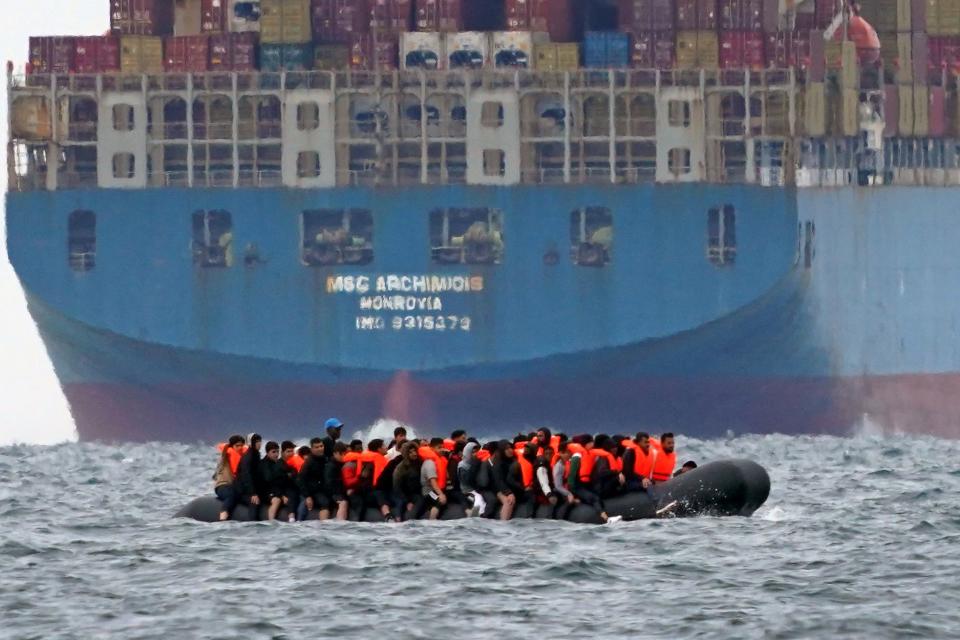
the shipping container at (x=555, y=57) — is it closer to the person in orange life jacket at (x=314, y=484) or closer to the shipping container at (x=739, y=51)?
the shipping container at (x=739, y=51)

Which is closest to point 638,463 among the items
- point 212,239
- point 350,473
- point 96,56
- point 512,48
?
point 350,473

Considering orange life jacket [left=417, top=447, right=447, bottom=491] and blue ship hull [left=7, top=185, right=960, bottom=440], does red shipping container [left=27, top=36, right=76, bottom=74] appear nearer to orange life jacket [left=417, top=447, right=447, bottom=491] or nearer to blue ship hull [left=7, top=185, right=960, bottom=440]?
blue ship hull [left=7, top=185, right=960, bottom=440]

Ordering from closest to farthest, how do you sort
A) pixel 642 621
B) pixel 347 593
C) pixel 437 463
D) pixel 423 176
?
pixel 642 621 → pixel 347 593 → pixel 437 463 → pixel 423 176

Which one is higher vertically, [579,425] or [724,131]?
[724,131]

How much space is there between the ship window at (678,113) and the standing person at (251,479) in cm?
3289

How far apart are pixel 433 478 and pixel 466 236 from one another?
33.0 m

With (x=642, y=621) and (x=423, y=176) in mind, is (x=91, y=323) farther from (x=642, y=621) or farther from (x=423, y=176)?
(x=642, y=621)

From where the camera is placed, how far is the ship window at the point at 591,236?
75.1 meters

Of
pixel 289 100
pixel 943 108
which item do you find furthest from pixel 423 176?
pixel 943 108

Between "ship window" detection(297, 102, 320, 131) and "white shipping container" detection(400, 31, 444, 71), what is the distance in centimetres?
239

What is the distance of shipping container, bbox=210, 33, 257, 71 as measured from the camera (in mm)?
75750

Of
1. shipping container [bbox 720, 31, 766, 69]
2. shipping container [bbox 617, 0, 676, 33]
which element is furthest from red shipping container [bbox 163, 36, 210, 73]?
shipping container [bbox 720, 31, 766, 69]

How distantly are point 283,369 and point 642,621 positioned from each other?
136 feet

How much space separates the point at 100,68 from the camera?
7656cm
